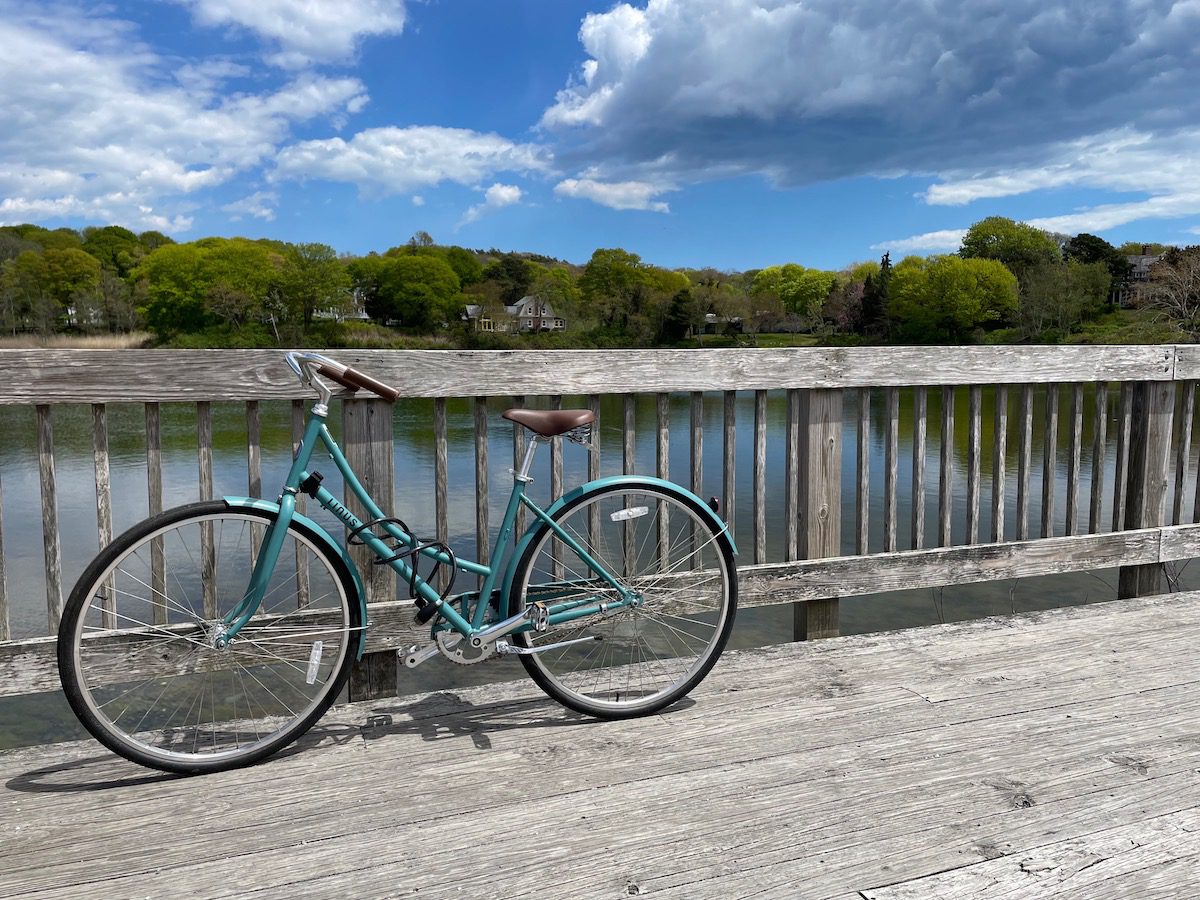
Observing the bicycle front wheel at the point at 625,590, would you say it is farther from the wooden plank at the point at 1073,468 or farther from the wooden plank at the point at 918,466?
the wooden plank at the point at 1073,468

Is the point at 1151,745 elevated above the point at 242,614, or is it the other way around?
the point at 242,614

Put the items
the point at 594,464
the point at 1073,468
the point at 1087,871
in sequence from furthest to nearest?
1. the point at 1073,468
2. the point at 594,464
3. the point at 1087,871

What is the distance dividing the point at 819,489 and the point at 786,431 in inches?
12.4

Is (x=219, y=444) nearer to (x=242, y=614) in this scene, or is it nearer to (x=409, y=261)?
(x=242, y=614)

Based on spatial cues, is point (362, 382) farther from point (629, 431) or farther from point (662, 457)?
point (662, 457)

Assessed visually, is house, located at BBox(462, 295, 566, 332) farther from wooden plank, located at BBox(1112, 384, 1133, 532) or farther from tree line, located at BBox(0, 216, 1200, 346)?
wooden plank, located at BBox(1112, 384, 1133, 532)

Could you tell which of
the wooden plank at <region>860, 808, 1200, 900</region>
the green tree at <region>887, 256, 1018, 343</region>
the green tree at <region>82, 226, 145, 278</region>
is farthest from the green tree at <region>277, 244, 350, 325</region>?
the wooden plank at <region>860, 808, 1200, 900</region>

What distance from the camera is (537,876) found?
1726mm

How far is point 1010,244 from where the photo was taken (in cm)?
8375

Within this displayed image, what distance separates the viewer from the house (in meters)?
79.2

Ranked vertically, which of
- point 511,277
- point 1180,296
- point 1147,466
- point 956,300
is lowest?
point 1147,466

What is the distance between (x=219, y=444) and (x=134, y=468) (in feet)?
16.3

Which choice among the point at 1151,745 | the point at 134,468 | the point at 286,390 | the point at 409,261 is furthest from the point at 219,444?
the point at 409,261

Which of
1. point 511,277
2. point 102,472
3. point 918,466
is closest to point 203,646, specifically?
point 102,472
